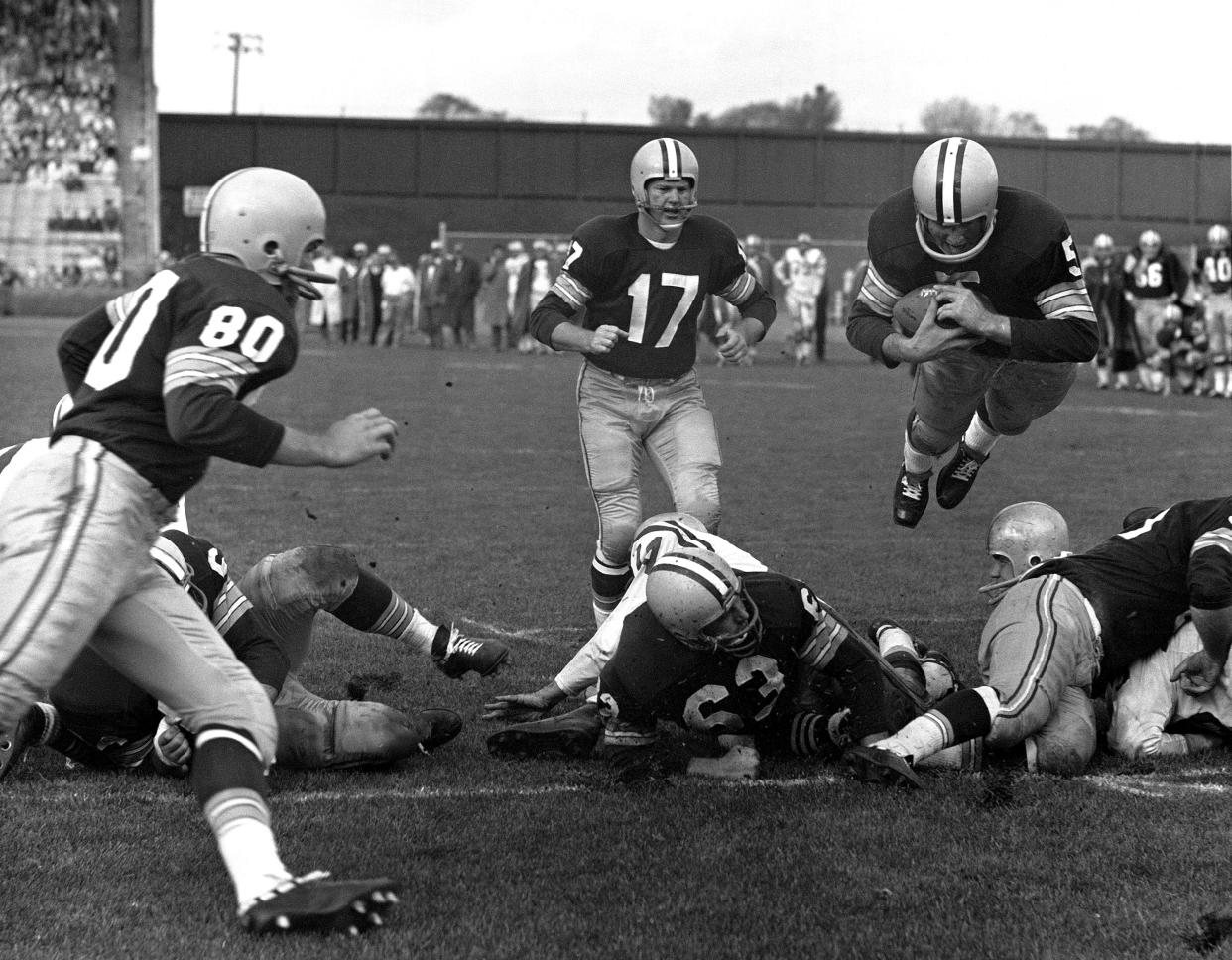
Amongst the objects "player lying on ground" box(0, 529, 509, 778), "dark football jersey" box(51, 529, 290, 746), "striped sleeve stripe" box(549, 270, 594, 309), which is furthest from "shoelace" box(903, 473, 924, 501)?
"dark football jersey" box(51, 529, 290, 746)

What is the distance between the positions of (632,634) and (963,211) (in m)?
2.36

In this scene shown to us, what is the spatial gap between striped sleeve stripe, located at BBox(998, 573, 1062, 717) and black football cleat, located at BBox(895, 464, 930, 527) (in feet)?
9.16

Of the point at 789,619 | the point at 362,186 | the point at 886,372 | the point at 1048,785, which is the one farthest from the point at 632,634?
the point at 362,186

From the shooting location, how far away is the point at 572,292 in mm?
7203

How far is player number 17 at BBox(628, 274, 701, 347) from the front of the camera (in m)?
7.15

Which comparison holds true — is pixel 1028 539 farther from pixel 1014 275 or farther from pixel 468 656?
pixel 468 656

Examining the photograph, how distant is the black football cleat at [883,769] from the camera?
4.74 m

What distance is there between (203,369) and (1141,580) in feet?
10.6

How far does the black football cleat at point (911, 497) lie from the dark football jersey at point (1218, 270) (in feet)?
42.6

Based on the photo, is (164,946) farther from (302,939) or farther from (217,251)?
(217,251)

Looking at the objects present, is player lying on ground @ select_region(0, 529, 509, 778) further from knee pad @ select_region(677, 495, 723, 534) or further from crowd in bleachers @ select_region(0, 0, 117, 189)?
crowd in bleachers @ select_region(0, 0, 117, 189)

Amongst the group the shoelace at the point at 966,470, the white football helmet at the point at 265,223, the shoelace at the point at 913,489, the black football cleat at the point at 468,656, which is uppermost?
the white football helmet at the point at 265,223

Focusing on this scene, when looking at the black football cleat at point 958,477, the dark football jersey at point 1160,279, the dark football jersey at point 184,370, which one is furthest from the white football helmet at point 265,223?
the dark football jersey at point 1160,279

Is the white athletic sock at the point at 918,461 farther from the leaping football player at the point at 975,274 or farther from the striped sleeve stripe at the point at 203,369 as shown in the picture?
the striped sleeve stripe at the point at 203,369
